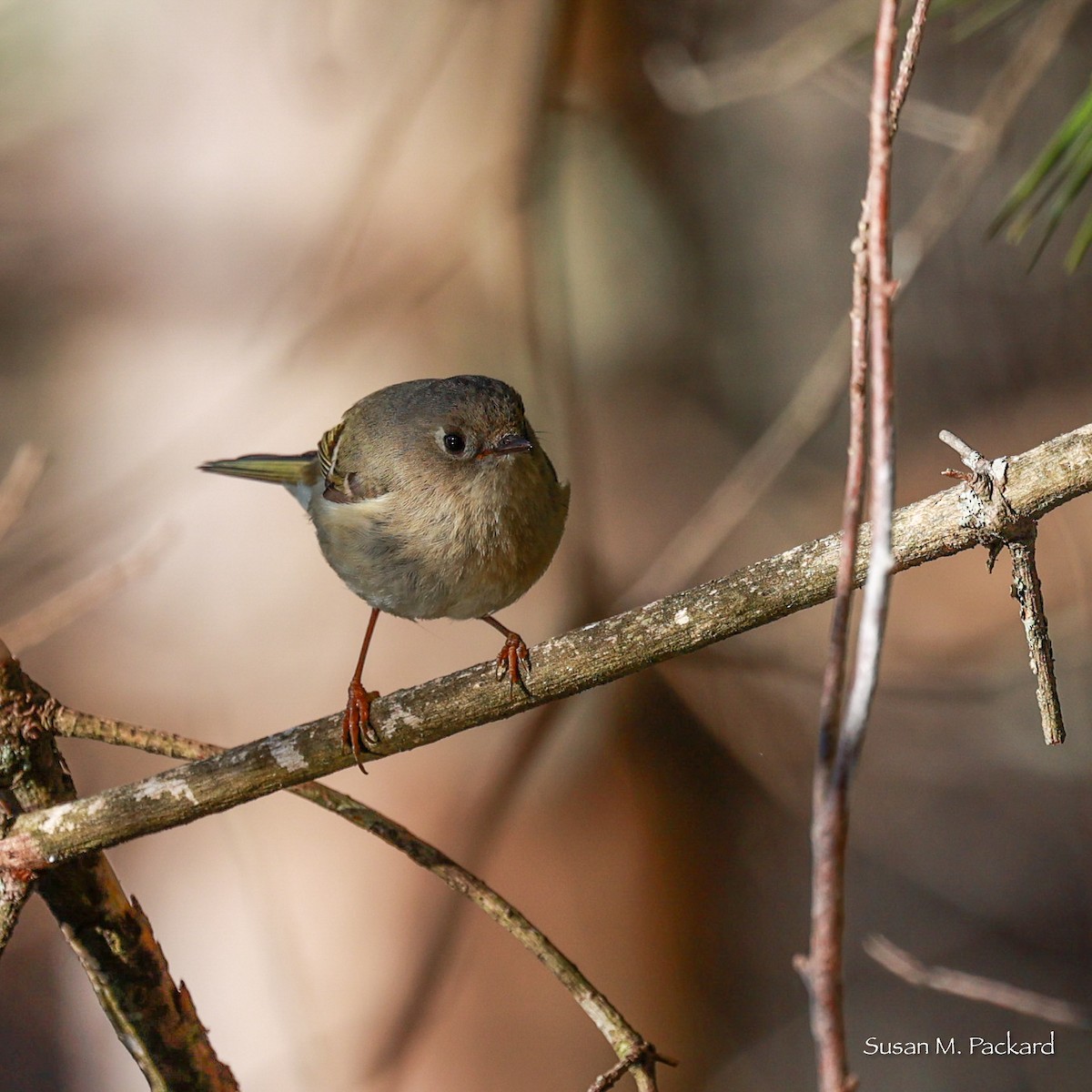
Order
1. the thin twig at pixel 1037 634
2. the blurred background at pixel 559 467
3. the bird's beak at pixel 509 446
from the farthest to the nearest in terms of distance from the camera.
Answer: the blurred background at pixel 559 467
the bird's beak at pixel 509 446
the thin twig at pixel 1037 634

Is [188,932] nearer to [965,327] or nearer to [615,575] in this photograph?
[615,575]

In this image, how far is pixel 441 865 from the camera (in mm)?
1548

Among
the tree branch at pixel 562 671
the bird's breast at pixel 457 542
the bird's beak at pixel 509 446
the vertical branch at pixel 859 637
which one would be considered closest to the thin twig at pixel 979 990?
the tree branch at pixel 562 671

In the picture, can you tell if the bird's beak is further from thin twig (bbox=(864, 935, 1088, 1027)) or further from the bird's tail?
thin twig (bbox=(864, 935, 1088, 1027))

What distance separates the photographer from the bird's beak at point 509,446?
2062 millimetres

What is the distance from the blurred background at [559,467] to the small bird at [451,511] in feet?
3.37

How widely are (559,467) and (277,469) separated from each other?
1.04 m

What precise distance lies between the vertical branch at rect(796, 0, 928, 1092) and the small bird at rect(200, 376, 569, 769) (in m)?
1.32

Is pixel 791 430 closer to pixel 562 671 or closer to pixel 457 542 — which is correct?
pixel 457 542

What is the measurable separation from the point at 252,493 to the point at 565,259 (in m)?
1.22

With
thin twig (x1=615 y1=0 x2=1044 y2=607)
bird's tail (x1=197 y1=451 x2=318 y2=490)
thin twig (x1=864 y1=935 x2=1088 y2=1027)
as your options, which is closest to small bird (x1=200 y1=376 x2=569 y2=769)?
bird's tail (x1=197 y1=451 x2=318 y2=490)

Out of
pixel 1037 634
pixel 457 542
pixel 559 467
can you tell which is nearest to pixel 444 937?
pixel 559 467

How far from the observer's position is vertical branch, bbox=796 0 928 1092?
64cm

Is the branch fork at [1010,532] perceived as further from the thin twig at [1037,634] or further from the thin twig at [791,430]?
the thin twig at [791,430]
